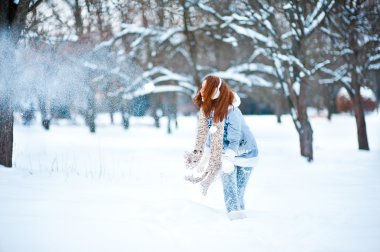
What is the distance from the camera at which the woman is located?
159 inches

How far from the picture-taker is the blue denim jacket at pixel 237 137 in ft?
13.3

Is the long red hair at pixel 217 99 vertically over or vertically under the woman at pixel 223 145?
over

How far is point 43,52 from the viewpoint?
1020 cm

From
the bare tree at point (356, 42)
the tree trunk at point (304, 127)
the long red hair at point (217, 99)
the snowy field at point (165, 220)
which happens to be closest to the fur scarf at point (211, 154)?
the long red hair at point (217, 99)

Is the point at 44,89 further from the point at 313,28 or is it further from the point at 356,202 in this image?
the point at 356,202

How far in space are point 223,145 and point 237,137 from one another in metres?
0.24

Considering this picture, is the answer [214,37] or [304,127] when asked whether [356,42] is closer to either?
[304,127]

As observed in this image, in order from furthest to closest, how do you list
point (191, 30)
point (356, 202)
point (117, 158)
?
point (191, 30) < point (117, 158) < point (356, 202)

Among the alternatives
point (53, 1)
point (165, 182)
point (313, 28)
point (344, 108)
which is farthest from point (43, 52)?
point (344, 108)

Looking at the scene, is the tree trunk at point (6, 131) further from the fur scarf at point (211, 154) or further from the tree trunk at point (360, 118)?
the tree trunk at point (360, 118)

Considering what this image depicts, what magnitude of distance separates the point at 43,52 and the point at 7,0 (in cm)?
409

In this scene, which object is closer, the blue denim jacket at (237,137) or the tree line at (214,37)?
the blue denim jacket at (237,137)

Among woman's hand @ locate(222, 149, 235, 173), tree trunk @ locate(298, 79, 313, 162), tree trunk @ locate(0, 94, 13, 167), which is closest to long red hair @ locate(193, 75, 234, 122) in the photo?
woman's hand @ locate(222, 149, 235, 173)

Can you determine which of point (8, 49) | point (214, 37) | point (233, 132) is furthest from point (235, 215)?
point (214, 37)
